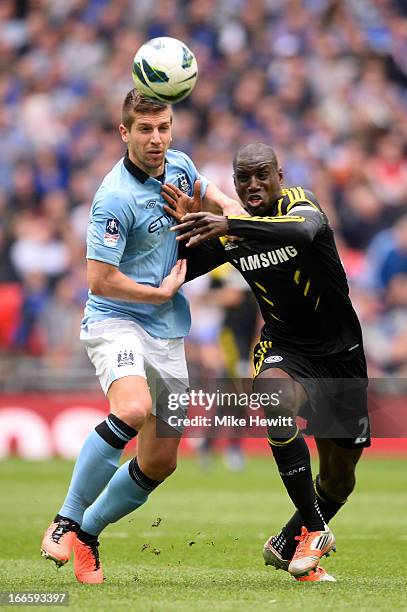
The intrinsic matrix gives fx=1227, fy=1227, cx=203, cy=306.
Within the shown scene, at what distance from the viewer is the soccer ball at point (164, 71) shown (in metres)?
6.66

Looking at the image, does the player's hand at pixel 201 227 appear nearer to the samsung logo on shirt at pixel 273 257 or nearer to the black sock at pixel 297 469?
the samsung logo on shirt at pixel 273 257

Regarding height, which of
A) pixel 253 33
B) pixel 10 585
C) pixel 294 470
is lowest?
pixel 10 585

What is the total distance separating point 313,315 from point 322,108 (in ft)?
38.5

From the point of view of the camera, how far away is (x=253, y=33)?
18.9m

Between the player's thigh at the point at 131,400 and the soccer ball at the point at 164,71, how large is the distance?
156cm

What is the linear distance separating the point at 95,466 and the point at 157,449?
0.44 m

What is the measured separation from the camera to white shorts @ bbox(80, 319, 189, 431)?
636cm

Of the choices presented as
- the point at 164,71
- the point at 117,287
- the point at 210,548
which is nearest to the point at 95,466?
the point at 117,287

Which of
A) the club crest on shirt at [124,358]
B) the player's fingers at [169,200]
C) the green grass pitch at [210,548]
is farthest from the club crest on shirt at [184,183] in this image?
the green grass pitch at [210,548]

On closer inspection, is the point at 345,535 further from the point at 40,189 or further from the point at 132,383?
the point at 40,189

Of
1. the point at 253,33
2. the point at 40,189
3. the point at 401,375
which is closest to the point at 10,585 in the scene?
the point at 401,375

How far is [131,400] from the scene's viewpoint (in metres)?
6.19

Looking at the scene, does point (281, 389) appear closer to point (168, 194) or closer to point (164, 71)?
point (168, 194)

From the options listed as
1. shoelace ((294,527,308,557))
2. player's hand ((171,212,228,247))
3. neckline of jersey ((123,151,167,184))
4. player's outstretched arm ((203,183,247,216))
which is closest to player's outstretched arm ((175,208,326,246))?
player's hand ((171,212,228,247))
